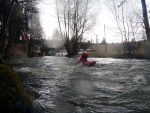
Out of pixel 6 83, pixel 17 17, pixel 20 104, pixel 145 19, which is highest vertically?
pixel 17 17

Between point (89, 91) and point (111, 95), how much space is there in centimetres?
92

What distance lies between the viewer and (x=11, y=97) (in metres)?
4.36

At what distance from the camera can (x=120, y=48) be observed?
35.2 m

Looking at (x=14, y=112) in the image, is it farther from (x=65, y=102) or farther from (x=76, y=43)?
(x=76, y=43)

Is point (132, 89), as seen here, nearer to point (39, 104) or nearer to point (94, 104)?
point (94, 104)

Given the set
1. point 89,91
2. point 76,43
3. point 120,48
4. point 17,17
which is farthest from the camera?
point 76,43

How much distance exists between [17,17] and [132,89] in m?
21.3

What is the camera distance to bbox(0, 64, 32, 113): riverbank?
165 inches

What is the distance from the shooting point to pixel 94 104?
5770 mm

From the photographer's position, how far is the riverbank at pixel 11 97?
13.8 ft

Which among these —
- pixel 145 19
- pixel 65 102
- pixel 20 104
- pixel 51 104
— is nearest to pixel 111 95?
pixel 65 102

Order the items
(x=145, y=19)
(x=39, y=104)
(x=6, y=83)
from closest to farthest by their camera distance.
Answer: (x=6, y=83) < (x=39, y=104) < (x=145, y=19)

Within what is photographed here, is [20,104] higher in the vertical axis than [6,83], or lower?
lower

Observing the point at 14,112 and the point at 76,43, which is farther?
the point at 76,43
